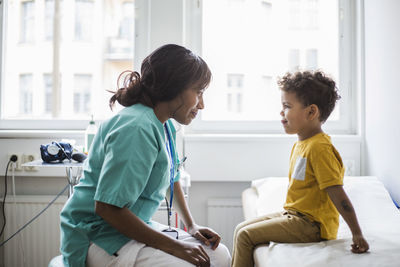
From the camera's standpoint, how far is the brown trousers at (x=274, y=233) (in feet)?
4.09

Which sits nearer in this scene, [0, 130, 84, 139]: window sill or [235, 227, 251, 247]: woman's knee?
[235, 227, 251, 247]: woman's knee

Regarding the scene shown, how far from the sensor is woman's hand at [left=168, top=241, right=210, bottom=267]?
0.99 metres

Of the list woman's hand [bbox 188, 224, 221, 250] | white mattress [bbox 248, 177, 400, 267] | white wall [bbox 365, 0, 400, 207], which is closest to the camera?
white mattress [bbox 248, 177, 400, 267]

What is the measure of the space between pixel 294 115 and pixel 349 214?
420 mm

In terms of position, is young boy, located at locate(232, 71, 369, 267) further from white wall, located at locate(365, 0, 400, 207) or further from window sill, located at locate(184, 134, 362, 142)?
window sill, located at locate(184, 134, 362, 142)

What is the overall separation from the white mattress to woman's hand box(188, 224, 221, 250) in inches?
6.1

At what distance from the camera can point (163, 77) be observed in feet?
3.54

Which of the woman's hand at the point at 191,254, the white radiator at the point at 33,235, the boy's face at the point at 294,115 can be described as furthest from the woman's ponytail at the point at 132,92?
the white radiator at the point at 33,235

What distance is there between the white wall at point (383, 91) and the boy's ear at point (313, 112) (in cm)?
60

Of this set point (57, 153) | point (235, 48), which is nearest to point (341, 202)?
point (57, 153)

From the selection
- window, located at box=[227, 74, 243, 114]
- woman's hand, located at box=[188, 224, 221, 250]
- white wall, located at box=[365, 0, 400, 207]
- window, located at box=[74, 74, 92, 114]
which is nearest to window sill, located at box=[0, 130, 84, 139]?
window, located at box=[74, 74, 92, 114]

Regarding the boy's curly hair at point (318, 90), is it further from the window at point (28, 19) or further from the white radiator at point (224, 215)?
the window at point (28, 19)

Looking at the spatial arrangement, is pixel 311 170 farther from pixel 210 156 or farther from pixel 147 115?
pixel 210 156

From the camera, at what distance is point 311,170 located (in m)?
1.26
